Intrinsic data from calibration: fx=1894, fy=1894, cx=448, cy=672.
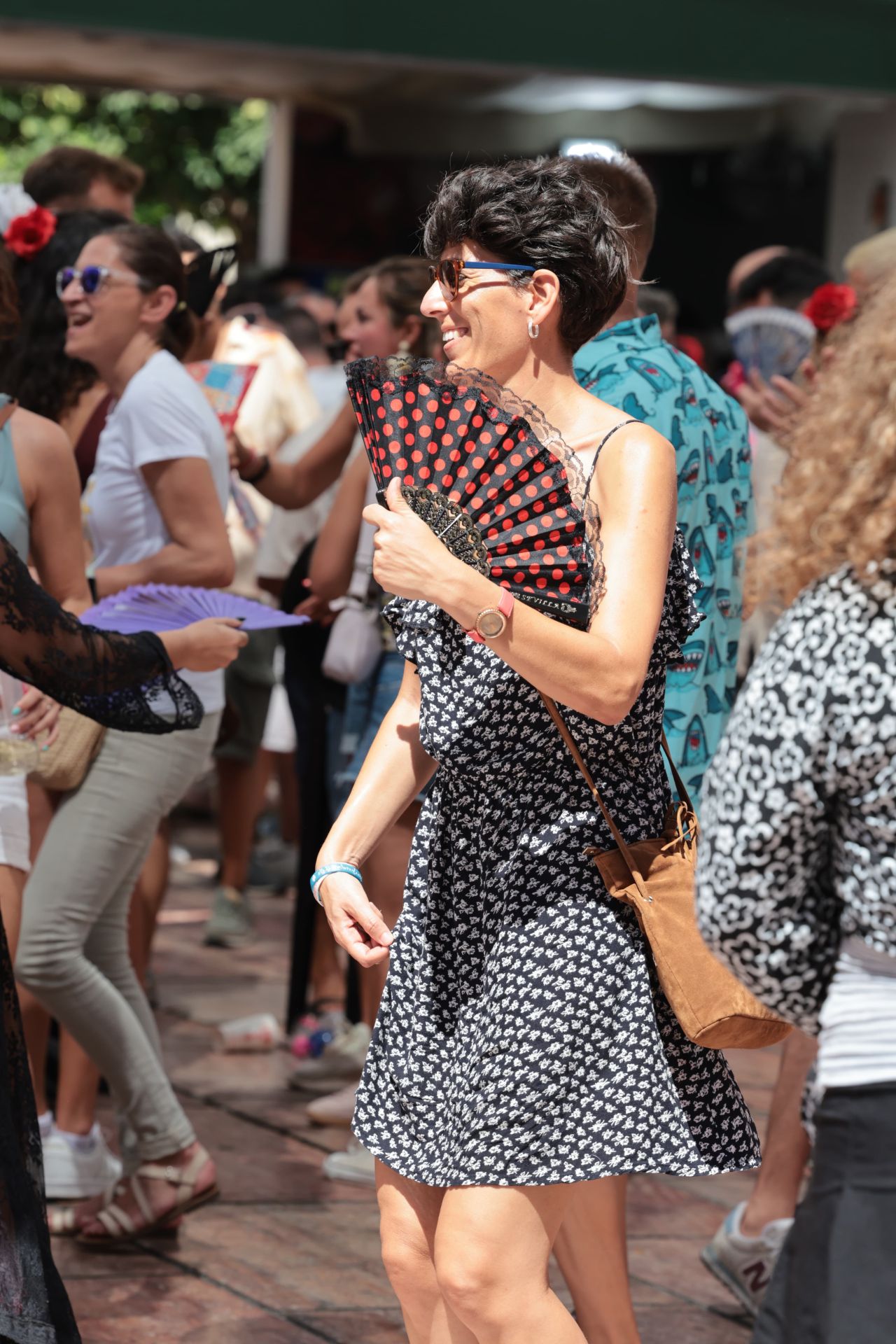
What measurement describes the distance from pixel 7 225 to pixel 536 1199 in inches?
141

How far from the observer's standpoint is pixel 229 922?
740 cm

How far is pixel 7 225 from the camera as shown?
5.29m

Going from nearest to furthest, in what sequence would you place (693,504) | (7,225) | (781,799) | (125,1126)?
1. (781,799)
2. (693,504)
3. (125,1126)
4. (7,225)

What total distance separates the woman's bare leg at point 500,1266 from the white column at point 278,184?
37.9ft

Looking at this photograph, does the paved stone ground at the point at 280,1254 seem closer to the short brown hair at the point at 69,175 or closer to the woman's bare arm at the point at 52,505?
the woman's bare arm at the point at 52,505

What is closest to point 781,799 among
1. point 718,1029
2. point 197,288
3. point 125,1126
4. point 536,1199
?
point 718,1029

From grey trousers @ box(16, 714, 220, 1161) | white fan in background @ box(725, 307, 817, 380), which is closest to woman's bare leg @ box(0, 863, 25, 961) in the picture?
grey trousers @ box(16, 714, 220, 1161)

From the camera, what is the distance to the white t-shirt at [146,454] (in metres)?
4.48

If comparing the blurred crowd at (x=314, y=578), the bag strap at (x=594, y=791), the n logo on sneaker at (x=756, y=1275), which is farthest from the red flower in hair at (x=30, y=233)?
the n logo on sneaker at (x=756, y=1275)

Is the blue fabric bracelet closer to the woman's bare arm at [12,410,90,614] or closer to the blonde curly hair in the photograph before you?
the blonde curly hair

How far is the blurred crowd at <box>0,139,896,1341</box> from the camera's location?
2041mm

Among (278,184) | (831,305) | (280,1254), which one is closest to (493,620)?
(280,1254)

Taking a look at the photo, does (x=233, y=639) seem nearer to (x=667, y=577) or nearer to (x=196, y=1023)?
(x=667, y=577)

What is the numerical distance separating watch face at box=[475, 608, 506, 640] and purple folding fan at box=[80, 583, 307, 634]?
1.42m
